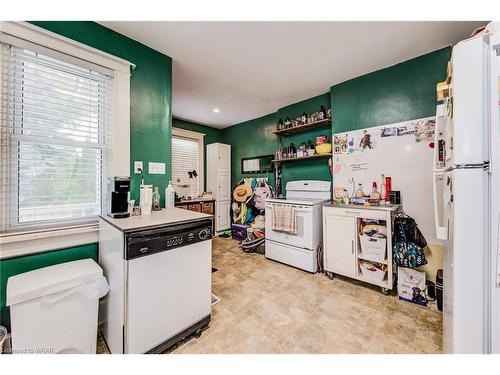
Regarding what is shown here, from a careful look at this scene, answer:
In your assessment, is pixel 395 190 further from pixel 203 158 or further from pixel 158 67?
pixel 203 158

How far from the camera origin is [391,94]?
2412 millimetres

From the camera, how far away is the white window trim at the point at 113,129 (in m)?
1.33

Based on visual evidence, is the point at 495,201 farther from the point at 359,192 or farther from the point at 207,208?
the point at 207,208

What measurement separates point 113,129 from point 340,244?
276 cm

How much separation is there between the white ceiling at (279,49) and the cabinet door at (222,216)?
8.40ft

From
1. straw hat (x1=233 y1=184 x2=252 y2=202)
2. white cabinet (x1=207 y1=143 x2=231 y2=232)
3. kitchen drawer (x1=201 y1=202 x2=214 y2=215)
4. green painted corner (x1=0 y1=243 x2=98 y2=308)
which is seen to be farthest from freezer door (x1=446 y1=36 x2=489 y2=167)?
white cabinet (x1=207 y1=143 x2=231 y2=232)

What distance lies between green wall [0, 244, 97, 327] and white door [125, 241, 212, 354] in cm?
80

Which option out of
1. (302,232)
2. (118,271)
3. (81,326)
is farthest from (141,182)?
(302,232)

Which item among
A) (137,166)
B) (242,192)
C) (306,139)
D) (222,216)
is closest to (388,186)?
(306,139)

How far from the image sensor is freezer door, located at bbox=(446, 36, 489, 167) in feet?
2.89

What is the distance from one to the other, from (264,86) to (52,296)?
315cm

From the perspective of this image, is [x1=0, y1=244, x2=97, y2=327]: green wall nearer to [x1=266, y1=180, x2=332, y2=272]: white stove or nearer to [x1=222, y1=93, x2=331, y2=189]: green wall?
[x1=266, y1=180, x2=332, y2=272]: white stove

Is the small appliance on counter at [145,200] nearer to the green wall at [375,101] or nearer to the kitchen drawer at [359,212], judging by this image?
the kitchen drawer at [359,212]

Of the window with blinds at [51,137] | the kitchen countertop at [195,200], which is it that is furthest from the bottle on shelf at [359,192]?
the window with blinds at [51,137]
